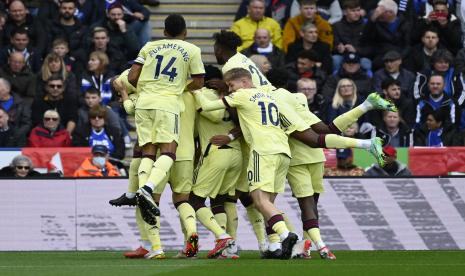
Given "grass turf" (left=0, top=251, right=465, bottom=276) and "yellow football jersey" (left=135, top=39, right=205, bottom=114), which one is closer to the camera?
"grass turf" (left=0, top=251, right=465, bottom=276)

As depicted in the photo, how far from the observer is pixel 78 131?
22.1 meters

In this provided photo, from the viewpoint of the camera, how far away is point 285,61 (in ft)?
78.7

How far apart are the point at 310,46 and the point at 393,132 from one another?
2584mm

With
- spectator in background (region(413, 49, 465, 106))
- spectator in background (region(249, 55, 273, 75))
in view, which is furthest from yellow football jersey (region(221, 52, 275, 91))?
spectator in background (region(413, 49, 465, 106))

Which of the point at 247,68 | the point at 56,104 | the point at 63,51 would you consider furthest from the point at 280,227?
the point at 63,51

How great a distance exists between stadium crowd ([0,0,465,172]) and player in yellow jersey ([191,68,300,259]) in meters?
5.38

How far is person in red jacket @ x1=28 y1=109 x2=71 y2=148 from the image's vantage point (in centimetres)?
2172

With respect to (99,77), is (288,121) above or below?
above

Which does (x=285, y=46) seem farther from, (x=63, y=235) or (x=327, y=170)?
(x=63, y=235)

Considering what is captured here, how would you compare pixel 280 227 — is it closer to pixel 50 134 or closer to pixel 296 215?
pixel 296 215

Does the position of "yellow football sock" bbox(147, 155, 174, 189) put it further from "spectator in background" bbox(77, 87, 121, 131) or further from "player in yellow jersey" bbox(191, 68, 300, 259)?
"spectator in background" bbox(77, 87, 121, 131)

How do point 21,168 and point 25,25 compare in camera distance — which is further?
point 25,25

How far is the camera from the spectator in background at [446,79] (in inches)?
913

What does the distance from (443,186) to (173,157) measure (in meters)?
4.62
